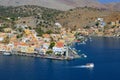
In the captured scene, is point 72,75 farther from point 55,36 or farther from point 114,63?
point 55,36

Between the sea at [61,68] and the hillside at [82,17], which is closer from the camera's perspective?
the sea at [61,68]

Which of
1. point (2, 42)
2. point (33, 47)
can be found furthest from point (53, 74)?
point (2, 42)

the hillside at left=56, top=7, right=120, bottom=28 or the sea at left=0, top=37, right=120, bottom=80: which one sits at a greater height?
the hillside at left=56, top=7, right=120, bottom=28

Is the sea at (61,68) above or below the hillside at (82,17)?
below

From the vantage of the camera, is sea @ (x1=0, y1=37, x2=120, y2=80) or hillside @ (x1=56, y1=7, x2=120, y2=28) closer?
sea @ (x1=0, y1=37, x2=120, y2=80)

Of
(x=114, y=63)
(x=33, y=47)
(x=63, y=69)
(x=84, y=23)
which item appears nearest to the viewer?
(x=63, y=69)

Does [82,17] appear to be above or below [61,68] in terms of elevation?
above

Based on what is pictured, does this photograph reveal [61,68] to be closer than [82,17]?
Yes

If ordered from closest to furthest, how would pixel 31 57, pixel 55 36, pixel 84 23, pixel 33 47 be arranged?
pixel 31 57 → pixel 33 47 → pixel 55 36 → pixel 84 23
